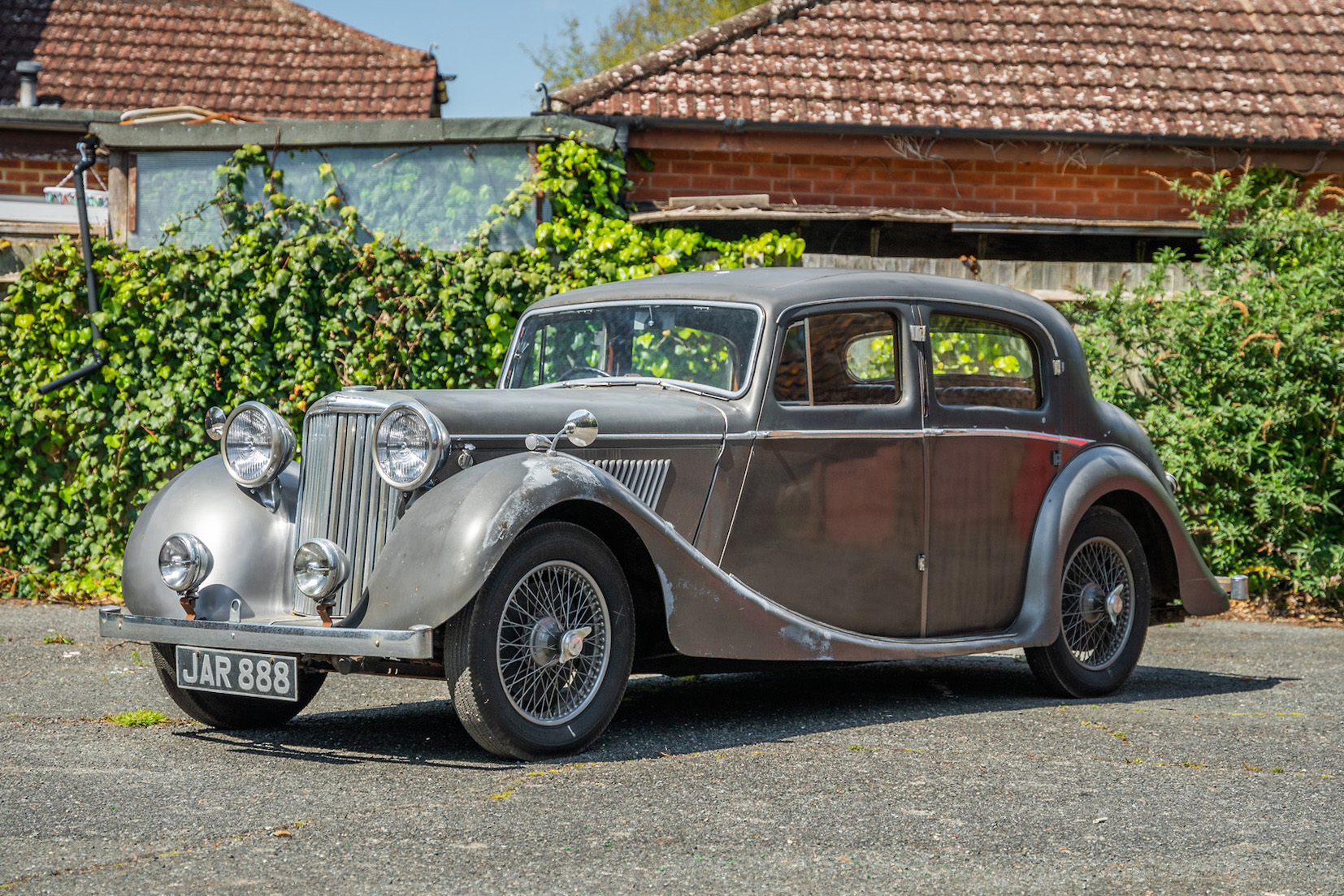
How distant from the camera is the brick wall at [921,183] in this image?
10.3m

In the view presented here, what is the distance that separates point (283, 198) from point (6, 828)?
595cm

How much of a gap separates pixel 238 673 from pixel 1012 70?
867cm

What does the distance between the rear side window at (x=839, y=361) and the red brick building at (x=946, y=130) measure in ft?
12.3

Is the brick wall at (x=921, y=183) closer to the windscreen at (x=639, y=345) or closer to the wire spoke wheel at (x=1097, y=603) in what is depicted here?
the windscreen at (x=639, y=345)

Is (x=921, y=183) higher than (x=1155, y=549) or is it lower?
higher

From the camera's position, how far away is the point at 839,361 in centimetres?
568

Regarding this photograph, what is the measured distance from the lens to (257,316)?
29.4ft

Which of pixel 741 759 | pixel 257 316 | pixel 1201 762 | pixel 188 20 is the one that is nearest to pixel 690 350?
pixel 741 759

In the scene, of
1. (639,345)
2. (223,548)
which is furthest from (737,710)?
(223,548)

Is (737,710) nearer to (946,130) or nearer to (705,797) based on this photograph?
(705,797)

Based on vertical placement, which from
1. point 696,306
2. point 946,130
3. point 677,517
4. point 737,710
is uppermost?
point 946,130

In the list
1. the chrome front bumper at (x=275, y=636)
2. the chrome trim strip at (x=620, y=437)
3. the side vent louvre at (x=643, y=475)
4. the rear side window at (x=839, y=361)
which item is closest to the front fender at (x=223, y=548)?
the chrome front bumper at (x=275, y=636)

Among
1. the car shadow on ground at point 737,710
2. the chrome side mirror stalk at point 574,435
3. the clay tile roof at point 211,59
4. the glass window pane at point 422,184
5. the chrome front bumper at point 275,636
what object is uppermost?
the clay tile roof at point 211,59

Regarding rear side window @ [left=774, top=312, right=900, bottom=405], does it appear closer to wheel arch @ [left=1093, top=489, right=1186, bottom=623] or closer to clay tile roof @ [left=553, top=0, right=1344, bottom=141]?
wheel arch @ [left=1093, top=489, right=1186, bottom=623]
